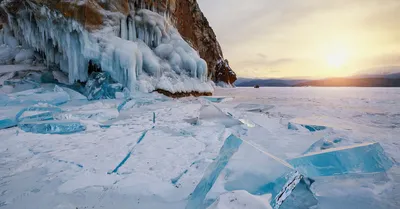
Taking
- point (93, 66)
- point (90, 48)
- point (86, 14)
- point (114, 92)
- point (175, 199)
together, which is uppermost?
point (86, 14)

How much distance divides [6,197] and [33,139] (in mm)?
1917

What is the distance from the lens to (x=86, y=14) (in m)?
8.70

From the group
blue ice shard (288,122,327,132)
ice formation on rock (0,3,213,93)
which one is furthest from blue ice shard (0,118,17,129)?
blue ice shard (288,122,327,132)

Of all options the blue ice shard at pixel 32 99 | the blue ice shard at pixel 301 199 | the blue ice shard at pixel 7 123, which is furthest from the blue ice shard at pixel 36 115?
the blue ice shard at pixel 301 199

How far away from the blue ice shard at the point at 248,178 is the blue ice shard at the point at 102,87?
872 centimetres

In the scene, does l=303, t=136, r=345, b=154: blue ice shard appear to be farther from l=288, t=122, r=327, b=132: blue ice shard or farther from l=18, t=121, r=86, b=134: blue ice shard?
l=18, t=121, r=86, b=134: blue ice shard

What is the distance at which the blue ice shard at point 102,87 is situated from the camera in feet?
30.1

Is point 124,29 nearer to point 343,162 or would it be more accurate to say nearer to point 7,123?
point 7,123

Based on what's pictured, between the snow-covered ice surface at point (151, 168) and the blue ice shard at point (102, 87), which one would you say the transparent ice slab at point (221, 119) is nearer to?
the snow-covered ice surface at point (151, 168)

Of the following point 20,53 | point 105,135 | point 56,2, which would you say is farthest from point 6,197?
point 20,53

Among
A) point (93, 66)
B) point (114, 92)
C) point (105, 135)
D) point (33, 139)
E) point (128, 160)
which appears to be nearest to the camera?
point (128, 160)

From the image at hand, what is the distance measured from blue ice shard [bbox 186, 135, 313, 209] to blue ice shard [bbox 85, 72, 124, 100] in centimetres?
872

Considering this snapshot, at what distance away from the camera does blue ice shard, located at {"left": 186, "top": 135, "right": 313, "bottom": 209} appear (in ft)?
4.33

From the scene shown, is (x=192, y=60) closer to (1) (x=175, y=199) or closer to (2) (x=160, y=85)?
(2) (x=160, y=85)
